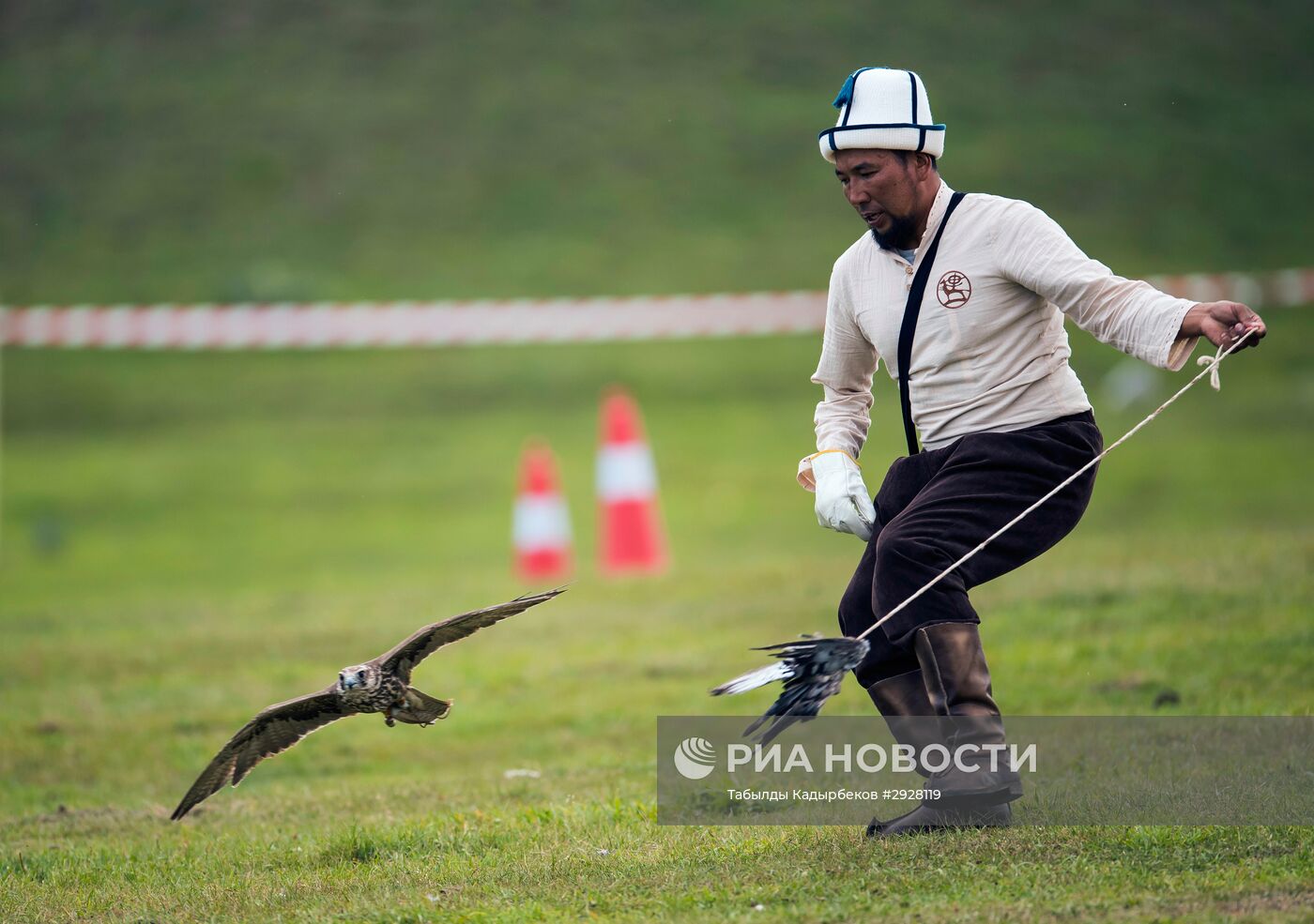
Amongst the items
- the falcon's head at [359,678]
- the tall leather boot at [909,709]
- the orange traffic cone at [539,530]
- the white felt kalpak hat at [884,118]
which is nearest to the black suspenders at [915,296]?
the white felt kalpak hat at [884,118]

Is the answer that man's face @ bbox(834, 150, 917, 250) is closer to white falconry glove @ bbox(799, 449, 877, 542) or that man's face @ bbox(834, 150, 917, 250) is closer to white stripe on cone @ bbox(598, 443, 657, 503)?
white falconry glove @ bbox(799, 449, 877, 542)

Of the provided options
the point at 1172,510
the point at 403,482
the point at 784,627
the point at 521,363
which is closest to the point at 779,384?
the point at 521,363

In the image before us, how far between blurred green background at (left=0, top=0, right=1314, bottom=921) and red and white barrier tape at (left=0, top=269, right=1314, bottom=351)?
0.65 metres

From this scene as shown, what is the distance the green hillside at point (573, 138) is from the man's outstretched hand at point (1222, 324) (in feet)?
61.9

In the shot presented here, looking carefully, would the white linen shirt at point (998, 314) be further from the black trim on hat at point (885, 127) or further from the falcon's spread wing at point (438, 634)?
the falcon's spread wing at point (438, 634)

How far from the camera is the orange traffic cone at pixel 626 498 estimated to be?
11.8m

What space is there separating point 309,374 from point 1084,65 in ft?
39.3

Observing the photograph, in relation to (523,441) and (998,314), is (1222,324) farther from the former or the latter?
(523,441)

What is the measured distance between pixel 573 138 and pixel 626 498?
17.3m

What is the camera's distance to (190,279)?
23812 millimetres

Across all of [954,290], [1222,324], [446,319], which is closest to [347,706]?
[954,290]

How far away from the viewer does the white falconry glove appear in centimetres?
486

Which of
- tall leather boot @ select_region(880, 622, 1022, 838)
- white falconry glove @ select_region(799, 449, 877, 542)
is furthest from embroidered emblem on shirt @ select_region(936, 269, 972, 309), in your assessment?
tall leather boot @ select_region(880, 622, 1022, 838)

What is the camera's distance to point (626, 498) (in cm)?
1188
